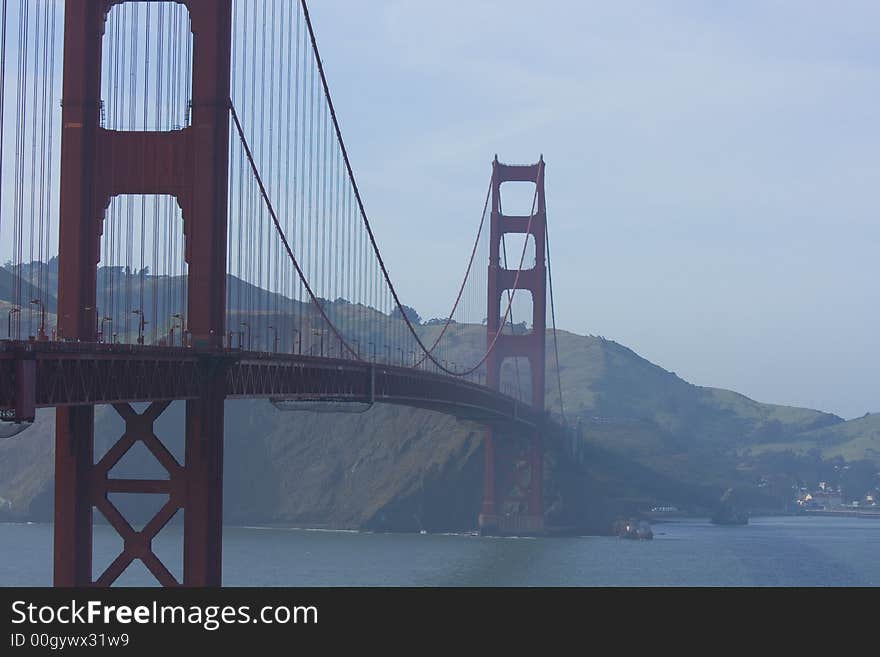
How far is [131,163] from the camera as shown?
119 feet

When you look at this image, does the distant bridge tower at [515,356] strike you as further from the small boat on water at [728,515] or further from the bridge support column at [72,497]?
the bridge support column at [72,497]

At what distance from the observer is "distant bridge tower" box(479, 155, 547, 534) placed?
11688 cm

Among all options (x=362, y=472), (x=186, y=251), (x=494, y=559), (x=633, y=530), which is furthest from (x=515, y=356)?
(x=186, y=251)

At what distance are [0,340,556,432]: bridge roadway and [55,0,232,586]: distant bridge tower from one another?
86 centimetres

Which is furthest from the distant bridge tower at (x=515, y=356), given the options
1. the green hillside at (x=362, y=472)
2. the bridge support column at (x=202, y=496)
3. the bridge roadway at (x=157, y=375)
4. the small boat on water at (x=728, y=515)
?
the bridge support column at (x=202, y=496)

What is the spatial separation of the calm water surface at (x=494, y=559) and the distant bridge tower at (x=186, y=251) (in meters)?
34.1

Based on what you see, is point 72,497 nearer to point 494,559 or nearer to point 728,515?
point 494,559

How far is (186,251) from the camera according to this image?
37375 millimetres

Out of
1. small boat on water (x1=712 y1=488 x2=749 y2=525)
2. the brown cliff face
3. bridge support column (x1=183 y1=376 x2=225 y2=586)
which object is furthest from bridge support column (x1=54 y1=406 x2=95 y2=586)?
small boat on water (x1=712 y1=488 x2=749 y2=525)

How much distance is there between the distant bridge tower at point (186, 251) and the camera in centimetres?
3506

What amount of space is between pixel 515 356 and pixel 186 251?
82.8m

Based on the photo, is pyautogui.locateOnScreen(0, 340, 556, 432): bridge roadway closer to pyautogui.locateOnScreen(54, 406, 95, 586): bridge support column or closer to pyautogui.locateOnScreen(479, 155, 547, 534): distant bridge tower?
pyautogui.locateOnScreen(54, 406, 95, 586): bridge support column
